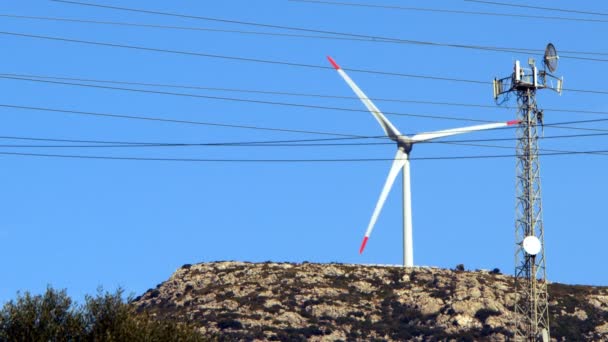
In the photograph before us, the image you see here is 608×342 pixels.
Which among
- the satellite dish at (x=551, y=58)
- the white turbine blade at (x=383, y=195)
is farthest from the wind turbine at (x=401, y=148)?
the satellite dish at (x=551, y=58)

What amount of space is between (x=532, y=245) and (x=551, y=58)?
15.7m


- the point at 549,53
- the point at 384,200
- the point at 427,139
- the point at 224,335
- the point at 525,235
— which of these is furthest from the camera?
the point at 224,335

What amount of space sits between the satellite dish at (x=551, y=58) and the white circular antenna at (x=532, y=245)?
14033 mm

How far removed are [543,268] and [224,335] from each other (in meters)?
98.3

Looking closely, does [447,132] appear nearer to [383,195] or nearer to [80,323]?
[383,195]

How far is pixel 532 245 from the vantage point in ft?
318

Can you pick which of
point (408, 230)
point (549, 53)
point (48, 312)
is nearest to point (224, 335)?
point (408, 230)

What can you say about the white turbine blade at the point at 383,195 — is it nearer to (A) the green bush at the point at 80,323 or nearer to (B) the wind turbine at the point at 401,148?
(B) the wind turbine at the point at 401,148

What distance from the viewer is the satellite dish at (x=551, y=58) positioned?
345 ft

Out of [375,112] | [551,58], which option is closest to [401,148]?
[375,112]

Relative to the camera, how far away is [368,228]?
169250 mm

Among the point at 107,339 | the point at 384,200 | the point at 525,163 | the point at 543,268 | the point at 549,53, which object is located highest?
the point at 384,200

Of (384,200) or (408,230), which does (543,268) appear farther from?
(408,230)

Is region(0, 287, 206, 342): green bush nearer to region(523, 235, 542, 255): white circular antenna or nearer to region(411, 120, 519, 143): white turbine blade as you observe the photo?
region(523, 235, 542, 255): white circular antenna
